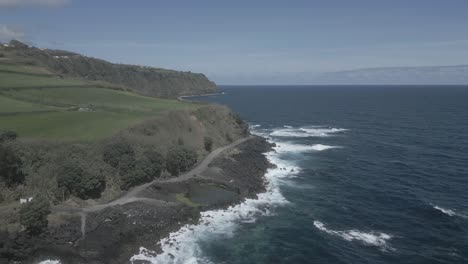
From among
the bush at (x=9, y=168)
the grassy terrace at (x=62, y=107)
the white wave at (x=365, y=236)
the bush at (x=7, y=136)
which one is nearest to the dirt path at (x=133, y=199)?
the bush at (x=9, y=168)

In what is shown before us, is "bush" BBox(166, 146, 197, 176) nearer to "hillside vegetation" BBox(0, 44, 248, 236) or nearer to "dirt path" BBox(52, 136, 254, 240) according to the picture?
"hillside vegetation" BBox(0, 44, 248, 236)

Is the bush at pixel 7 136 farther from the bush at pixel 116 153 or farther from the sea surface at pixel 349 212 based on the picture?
the sea surface at pixel 349 212

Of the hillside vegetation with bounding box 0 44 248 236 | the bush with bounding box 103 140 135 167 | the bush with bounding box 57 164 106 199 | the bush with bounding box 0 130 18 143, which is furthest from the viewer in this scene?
the bush with bounding box 103 140 135 167

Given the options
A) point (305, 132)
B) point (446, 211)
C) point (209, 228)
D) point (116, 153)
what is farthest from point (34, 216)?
point (305, 132)

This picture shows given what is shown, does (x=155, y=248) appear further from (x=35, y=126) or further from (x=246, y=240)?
(x=35, y=126)

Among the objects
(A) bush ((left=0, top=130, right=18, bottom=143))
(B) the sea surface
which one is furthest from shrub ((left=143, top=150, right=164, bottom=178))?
(A) bush ((left=0, top=130, right=18, bottom=143))

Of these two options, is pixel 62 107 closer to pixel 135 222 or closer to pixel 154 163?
pixel 154 163
